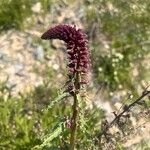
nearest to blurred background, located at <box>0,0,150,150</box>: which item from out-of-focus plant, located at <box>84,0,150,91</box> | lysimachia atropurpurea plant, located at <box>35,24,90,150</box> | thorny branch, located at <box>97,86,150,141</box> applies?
out-of-focus plant, located at <box>84,0,150,91</box>

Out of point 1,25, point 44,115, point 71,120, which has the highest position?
point 1,25

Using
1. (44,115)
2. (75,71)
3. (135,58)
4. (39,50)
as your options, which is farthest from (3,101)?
(75,71)

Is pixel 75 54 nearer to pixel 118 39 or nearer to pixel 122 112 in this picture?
pixel 122 112

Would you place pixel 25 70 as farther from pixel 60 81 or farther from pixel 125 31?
pixel 125 31

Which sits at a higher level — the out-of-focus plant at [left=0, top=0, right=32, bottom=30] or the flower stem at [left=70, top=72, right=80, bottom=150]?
the out-of-focus plant at [left=0, top=0, right=32, bottom=30]

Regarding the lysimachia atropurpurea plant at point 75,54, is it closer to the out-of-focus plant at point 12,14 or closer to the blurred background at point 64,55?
the blurred background at point 64,55

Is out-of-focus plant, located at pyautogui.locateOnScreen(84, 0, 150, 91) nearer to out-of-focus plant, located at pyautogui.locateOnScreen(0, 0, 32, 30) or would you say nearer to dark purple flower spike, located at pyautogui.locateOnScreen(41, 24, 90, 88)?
out-of-focus plant, located at pyautogui.locateOnScreen(0, 0, 32, 30)

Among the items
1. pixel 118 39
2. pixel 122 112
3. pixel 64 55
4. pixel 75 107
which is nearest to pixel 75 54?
pixel 75 107
